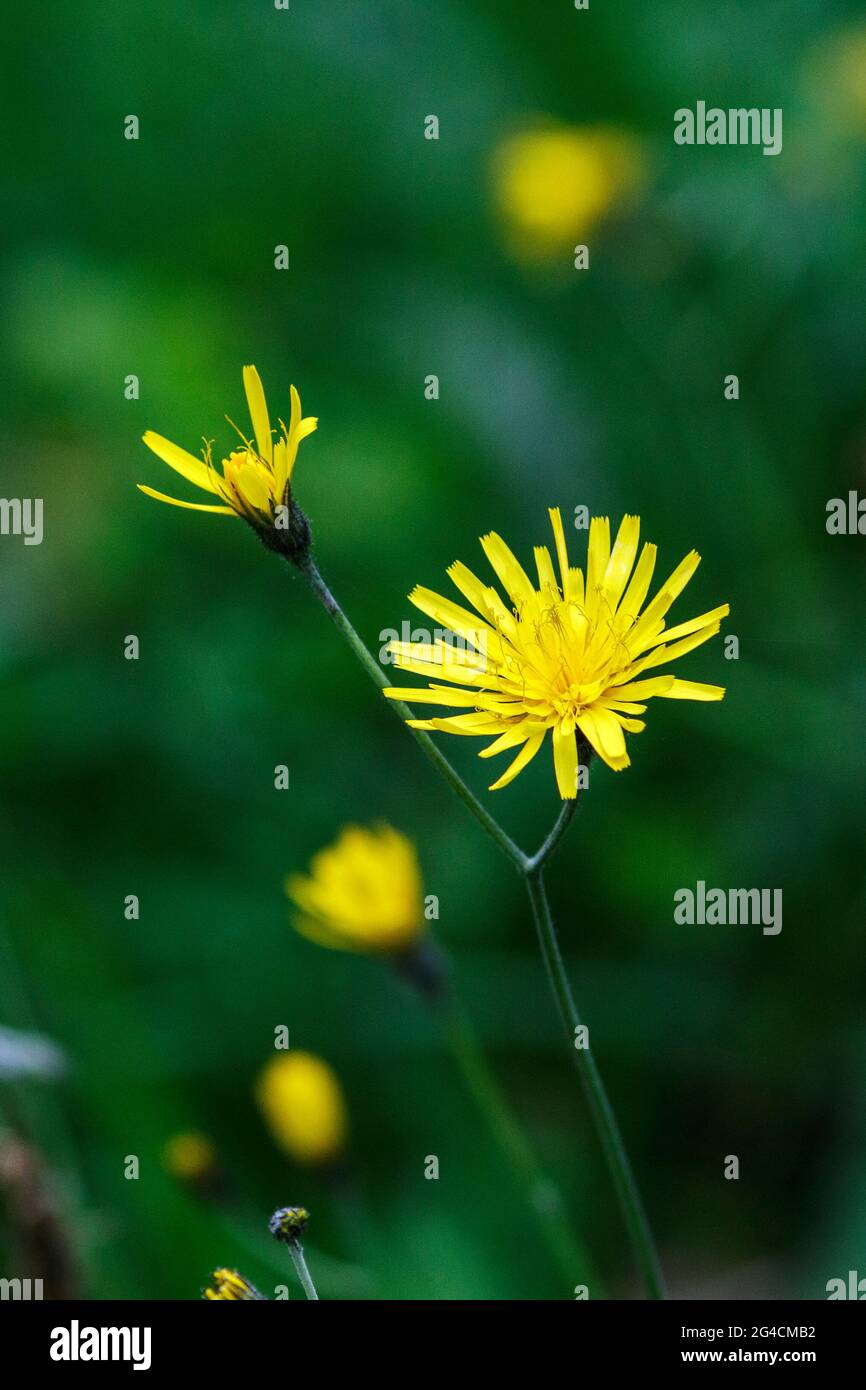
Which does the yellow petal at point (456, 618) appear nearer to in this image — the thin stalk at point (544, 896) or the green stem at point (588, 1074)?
the thin stalk at point (544, 896)

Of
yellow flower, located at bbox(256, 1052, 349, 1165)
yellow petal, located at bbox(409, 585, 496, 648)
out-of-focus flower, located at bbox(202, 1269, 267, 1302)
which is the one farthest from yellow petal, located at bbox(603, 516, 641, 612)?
yellow flower, located at bbox(256, 1052, 349, 1165)

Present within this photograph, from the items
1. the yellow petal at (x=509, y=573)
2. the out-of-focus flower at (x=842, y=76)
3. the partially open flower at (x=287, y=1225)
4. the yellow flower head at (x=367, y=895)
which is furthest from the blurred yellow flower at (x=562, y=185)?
the partially open flower at (x=287, y=1225)

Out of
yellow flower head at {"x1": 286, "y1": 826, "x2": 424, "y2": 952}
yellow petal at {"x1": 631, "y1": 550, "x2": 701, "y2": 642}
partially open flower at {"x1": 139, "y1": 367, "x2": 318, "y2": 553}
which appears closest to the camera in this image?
yellow petal at {"x1": 631, "y1": 550, "x2": 701, "y2": 642}

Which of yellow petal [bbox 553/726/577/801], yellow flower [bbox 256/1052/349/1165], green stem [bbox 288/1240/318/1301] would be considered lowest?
green stem [bbox 288/1240/318/1301]

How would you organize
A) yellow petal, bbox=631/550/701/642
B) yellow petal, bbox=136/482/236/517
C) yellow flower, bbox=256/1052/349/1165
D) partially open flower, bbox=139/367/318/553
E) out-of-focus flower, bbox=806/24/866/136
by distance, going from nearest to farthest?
yellow petal, bbox=136/482/236/517
yellow petal, bbox=631/550/701/642
partially open flower, bbox=139/367/318/553
yellow flower, bbox=256/1052/349/1165
out-of-focus flower, bbox=806/24/866/136

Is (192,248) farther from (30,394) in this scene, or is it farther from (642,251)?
(642,251)

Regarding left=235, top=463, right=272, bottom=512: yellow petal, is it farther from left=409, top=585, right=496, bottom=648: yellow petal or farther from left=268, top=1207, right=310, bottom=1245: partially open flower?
left=268, top=1207, right=310, bottom=1245: partially open flower
